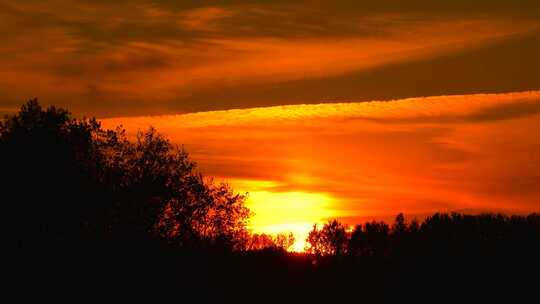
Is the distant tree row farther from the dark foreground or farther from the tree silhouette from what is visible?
the tree silhouette

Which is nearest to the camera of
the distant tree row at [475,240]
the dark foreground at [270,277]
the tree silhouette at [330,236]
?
the dark foreground at [270,277]

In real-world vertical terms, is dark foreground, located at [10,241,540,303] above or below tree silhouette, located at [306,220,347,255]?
below

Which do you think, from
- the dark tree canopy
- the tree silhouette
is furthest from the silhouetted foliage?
the tree silhouette

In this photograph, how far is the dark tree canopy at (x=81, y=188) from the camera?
7131 cm

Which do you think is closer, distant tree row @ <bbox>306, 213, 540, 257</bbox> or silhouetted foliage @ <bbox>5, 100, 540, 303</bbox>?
silhouetted foliage @ <bbox>5, 100, 540, 303</bbox>

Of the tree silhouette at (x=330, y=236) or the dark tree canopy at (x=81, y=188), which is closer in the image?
the dark tree canopy at (x=81, y=188)

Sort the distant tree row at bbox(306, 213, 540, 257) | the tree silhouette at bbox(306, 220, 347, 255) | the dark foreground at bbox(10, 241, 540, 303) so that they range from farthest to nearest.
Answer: the tree silhouette at bbox(306, 220, 347, 255)
the distant tree row at bbox(306, 213, 540, 257)
the dark foreground at bbox(10, 241, 540, 303)

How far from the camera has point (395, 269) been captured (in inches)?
3260

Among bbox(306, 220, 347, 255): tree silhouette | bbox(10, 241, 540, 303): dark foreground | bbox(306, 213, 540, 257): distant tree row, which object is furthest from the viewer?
bbox(306, 220, 347, 255): tree silhouette

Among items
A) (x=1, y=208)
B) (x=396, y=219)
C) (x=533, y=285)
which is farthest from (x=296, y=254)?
(x=396, y=219)

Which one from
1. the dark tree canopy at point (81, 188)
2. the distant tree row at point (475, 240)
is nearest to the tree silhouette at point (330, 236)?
the distant tree row at point (475, 240)

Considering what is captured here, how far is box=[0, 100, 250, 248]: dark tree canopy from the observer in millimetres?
71312

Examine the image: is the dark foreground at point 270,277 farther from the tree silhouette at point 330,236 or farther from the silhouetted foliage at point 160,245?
the tree silhouette at point 330,236

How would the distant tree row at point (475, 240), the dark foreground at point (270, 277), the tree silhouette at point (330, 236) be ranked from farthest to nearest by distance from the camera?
1. the tree silhouette at point (330, 236)
2. the distant tree row at point (475, 240)
3. the dark foreground at point (270, 277)
